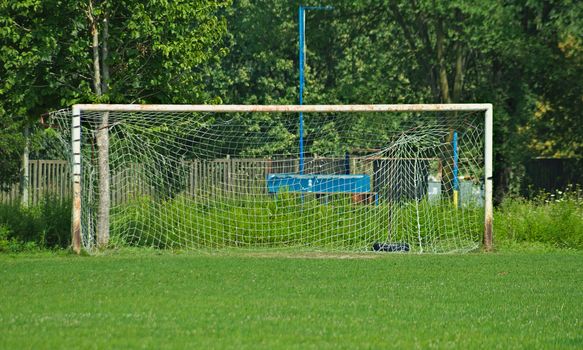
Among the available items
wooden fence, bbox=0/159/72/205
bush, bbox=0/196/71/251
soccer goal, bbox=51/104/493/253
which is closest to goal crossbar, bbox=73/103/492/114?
soccer goal, bbox=51/104/493/253

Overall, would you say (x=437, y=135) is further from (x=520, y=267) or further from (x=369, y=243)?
(x=520, y=267)

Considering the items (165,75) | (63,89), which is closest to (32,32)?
(63,89)

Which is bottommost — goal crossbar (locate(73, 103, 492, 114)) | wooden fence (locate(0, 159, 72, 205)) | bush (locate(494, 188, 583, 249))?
bush (locate(494, 188, 583, 249))

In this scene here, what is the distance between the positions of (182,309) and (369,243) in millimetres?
10217

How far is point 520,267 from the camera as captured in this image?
16.7 metres

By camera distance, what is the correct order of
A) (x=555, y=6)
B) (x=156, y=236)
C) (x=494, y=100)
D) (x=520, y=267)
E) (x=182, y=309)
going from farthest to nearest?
(x=494, y=100) < (x=555, y=6) < (x=156, y=236) < (x=520, y=267) < (x=182, y=309)

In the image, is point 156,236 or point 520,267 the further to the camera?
point 156,236

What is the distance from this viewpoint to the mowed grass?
955 cm

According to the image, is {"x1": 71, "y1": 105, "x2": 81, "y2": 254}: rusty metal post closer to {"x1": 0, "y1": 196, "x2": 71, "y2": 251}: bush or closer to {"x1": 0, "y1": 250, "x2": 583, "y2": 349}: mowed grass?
{"x1": 0, "y1": 250, "x2": 583, "y2": 349}: mowed grass

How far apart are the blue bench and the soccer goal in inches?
1.0

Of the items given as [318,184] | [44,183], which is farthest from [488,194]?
[44,183]

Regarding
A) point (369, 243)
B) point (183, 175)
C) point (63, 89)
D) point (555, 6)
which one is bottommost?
point (369, 243)

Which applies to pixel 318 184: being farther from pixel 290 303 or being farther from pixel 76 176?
pixel 290 303

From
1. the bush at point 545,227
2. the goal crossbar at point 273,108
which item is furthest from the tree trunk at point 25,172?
the bush at point 545,227
